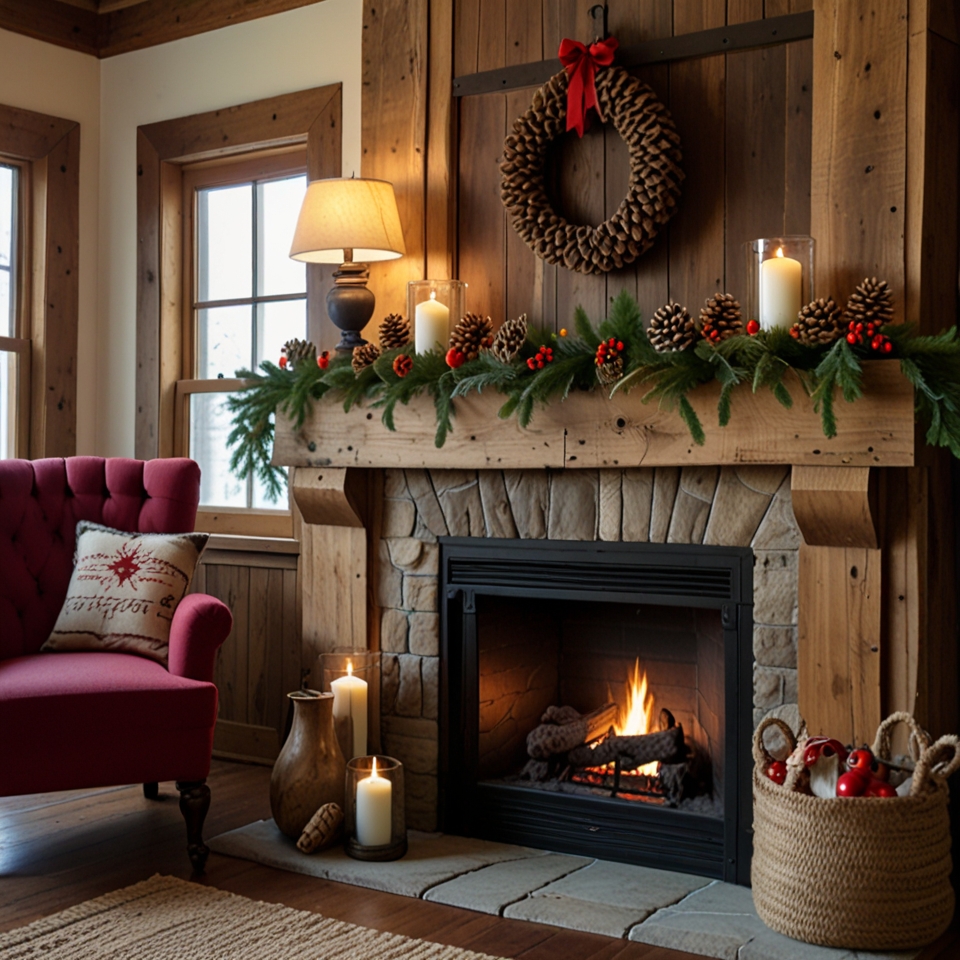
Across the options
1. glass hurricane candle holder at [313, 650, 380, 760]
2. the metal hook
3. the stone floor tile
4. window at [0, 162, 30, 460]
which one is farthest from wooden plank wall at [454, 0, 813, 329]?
window at [0, 162, 30, 460]

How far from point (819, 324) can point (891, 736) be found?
0.91 meters

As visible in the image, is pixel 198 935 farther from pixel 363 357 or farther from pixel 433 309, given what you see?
pixel 433 309

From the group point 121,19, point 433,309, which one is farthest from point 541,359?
point 121,19

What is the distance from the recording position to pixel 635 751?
304 cm

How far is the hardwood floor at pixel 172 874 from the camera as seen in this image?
2406 mm

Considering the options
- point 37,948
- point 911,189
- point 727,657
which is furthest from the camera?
point 727,657

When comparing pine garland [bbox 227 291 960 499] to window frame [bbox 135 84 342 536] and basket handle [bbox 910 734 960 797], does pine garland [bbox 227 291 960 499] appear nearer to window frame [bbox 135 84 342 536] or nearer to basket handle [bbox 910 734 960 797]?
basket handle [bbox 910 734 960 797]

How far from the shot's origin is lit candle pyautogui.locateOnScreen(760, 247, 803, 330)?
8.36ft

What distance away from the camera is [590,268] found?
295cm

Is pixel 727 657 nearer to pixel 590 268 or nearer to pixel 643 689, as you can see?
pixel 643 689

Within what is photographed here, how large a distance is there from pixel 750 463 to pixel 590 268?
2.30 ft

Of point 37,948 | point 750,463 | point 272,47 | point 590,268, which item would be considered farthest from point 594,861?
point 272,47

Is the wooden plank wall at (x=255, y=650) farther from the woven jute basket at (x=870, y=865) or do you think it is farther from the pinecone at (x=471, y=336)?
the woven jute basket at (x=870, y=865)

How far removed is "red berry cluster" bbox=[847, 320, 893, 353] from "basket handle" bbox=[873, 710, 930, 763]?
755mm
